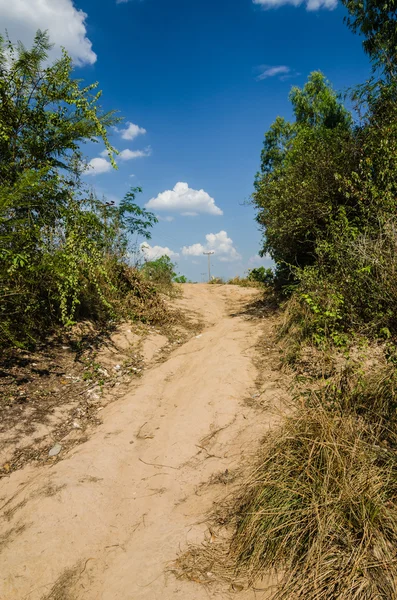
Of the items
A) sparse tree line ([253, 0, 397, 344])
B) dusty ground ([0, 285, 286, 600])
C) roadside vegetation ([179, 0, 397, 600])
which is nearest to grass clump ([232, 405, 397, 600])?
roadside vegetation ([179, 0, 397, 600])

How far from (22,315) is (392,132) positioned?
7.06 meters

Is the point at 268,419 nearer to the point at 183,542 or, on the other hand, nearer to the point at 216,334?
the point at 183,542

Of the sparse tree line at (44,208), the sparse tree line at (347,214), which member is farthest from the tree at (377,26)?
the sparse tree line at (44,208)

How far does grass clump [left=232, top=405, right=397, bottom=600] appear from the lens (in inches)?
74.8

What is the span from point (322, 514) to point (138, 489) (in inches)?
69.6

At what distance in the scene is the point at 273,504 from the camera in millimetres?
2391

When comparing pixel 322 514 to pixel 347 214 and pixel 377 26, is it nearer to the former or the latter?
pixel 347 214

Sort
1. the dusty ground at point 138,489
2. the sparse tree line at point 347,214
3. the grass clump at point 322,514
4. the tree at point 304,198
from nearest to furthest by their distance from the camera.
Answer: the grass clump at point 322,514, the dusty ground at point 138,489, the sparse tree line at point 347,214, the tree at point 304,198

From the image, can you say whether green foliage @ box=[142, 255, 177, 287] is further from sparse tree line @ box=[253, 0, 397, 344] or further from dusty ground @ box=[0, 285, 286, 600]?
dusty ground @ box=[0, 285, 286, 600]

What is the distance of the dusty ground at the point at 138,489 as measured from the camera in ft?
7.90

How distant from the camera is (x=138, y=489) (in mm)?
3297

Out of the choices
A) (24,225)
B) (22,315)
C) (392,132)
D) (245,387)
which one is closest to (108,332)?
(22,315)

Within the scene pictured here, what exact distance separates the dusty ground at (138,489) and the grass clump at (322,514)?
30 centimetres

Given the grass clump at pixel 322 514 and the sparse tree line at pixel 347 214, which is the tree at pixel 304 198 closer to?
the sparse tree line at pixel 347 214
